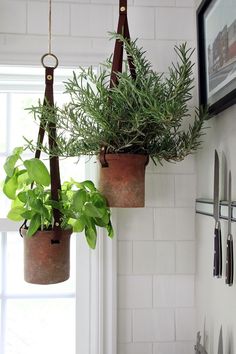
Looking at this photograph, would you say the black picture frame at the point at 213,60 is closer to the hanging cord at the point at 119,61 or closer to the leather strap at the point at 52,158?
the hanging cord at the point at 119,61

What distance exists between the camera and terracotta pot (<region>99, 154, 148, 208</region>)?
934mm

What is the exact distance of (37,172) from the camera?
0.94 meters

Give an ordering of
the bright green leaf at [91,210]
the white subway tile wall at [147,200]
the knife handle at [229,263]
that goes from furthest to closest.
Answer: the white subway tile wall at [147,200], the bright green leaf at [91,210], the knife handle at [229,263]

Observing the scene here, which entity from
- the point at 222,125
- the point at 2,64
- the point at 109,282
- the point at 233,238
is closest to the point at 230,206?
the point at 233,238

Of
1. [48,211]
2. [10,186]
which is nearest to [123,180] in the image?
[48,211]

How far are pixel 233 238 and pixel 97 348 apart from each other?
600 mm

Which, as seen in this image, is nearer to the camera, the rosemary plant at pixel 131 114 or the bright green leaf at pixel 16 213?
the rosemary plant at pixel 131 114

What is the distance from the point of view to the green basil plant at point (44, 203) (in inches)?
37.0

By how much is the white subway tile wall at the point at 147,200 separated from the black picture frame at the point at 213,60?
0.16m

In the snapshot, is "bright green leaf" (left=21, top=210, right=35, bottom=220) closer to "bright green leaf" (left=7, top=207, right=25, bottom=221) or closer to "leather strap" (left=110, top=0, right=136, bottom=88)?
"bright green leaf" (left=7, top=207, right=25, bottom=221)

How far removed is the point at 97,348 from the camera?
1.16 metres

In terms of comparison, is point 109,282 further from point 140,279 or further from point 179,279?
point 179,279

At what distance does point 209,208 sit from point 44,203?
47 centimetres

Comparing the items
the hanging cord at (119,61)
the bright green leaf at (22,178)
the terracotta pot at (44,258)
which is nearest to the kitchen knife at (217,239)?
the hanging cord at (119,61)
